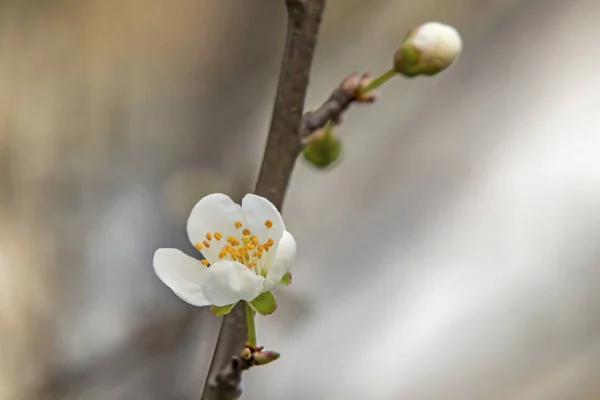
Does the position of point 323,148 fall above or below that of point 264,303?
above

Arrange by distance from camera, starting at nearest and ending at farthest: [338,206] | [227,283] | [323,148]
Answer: [227,283] → [323,148] → [338,206]

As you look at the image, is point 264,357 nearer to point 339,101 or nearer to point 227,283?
point 227,283

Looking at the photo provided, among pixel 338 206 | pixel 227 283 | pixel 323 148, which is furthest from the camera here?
pixel 338 206

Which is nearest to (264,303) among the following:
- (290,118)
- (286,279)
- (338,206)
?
(286,279)

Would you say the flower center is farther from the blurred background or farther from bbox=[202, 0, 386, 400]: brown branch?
the blurred background

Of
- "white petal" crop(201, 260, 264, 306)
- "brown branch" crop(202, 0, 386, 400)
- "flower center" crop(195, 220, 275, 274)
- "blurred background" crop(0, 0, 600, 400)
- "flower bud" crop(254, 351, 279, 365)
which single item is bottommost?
"flower bud" crop(254, 351, 279, 365)

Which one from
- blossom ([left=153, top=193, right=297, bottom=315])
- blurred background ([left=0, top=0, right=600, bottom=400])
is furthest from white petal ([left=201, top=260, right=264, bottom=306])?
blurred background ([left=0, top=0, right=600, bottom=400])
